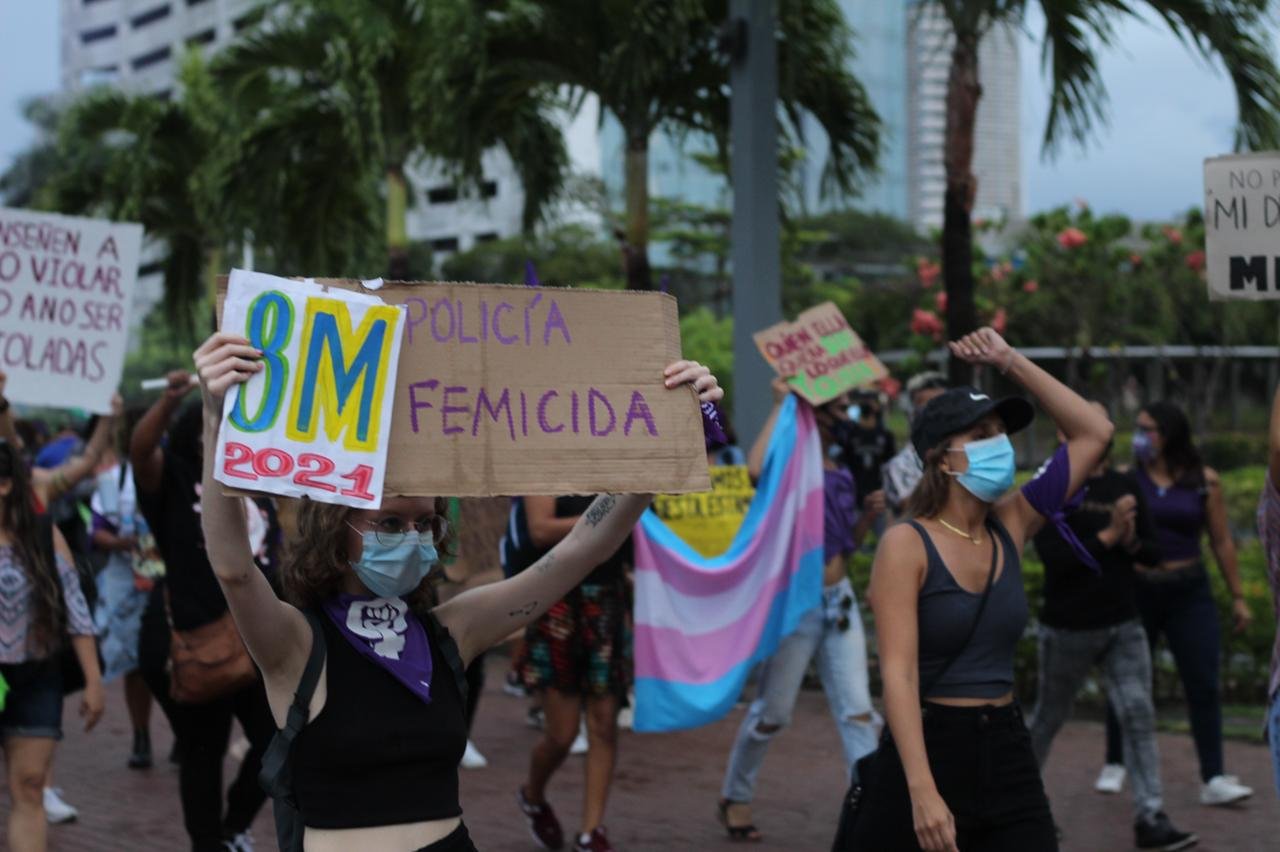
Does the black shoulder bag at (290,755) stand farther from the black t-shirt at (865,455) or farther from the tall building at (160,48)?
the tall building at (160,48)

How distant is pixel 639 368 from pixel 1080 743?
22.2 feet

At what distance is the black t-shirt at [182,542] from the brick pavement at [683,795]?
183 centimetres

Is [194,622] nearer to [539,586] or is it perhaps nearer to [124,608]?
[539,586]

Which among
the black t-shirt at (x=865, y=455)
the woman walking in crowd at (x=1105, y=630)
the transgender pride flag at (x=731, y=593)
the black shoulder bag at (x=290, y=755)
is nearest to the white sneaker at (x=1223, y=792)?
the woman walking in crowd at (x=1105, y=630)

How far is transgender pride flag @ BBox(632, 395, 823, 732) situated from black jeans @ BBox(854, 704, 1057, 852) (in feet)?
9.63

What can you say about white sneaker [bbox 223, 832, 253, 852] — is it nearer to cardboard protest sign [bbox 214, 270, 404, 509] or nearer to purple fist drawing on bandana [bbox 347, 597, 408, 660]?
purple fist drawing on bandana [bbox 347, 597, 408, 660]

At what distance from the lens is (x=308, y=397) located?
9.96 ft

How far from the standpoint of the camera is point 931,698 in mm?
4324

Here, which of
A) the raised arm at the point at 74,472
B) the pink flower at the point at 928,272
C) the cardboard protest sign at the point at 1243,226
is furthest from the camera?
the pink flower at the point at 928,272

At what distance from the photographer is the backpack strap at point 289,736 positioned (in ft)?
10.8

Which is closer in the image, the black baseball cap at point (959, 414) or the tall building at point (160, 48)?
the black baseball cap at point (959, 414)

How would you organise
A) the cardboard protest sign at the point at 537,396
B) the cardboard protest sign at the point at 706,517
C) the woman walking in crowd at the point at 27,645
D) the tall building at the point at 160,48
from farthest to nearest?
the tall building at the point at 160,48 → the cardboard protest sign at the point at 706,517 → the woman walking in crowd at the point at 27,645 → the cardboard protest sign at the point at 537,396

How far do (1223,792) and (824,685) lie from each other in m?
1.92

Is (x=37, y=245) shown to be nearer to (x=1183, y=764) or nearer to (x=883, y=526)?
(x=883, y=526)
